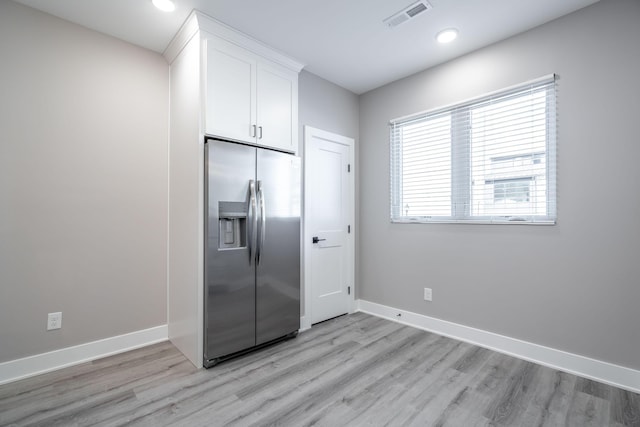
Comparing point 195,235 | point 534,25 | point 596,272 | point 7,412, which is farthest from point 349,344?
point 534,25

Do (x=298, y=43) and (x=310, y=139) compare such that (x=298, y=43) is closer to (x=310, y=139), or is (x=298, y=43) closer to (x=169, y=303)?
(x=310, y=139)

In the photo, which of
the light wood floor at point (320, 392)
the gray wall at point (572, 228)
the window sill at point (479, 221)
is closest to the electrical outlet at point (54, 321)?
the light wood floor at point (320, 392)

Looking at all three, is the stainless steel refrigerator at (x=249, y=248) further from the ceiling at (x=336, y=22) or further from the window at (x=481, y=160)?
the window at (x=481, y=160)

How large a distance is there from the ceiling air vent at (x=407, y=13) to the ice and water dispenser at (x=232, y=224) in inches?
76.7

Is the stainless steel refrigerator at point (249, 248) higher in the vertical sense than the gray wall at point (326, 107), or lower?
lower

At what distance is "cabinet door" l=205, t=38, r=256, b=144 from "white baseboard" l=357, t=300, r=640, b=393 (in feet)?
8.46

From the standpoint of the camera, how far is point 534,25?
8.23 ft

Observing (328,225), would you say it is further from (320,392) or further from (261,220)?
(320,392)

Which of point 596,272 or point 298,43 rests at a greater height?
point 298,43

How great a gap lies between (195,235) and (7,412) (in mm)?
1509

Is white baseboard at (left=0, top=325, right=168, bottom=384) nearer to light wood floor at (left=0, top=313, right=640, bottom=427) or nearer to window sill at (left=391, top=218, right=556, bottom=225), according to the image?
light wood floor at (left=0, top=313, right=640, bottom=427)

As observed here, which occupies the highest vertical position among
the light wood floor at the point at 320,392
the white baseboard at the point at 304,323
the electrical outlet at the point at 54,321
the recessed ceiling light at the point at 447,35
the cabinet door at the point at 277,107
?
the recessed ceiling light at the point at 447,35

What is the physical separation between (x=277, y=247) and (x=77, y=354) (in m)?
1.83

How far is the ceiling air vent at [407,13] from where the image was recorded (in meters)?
2.26
